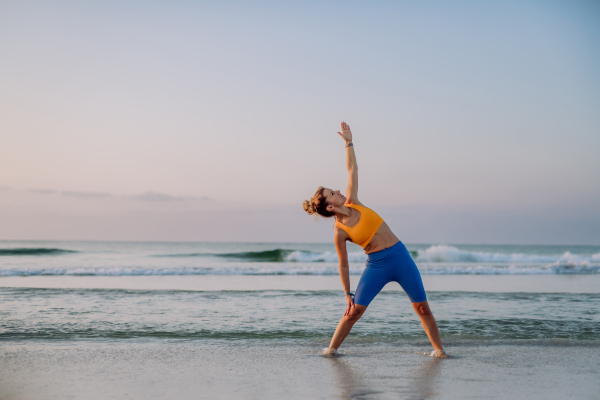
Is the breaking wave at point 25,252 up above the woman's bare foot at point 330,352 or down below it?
below

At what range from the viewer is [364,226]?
4344 mm

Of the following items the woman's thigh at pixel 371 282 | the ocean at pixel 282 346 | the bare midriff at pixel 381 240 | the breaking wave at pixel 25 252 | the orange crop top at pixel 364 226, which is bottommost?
the breaking wave at pixel 25 252

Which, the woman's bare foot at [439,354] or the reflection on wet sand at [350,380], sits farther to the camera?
the woman's bare foot at [439,354]

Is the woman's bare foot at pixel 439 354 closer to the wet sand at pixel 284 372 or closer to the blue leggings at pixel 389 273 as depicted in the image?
the wet sand at pixel 284 372

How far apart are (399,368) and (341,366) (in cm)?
55

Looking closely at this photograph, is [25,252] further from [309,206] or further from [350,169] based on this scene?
[350,169]

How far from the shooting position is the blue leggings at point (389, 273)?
4410mm

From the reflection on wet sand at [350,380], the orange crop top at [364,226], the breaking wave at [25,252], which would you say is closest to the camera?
the reflection on wet sand at [350,380]

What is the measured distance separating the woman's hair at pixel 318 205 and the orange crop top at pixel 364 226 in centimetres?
24

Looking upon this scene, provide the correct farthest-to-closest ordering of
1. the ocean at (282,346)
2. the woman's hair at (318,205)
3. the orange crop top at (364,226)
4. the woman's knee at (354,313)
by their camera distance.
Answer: the woman's knee at (354,313)
the orange crop top at (364,226)
the woman's hair at (318,205)
the ocean at (282,346)

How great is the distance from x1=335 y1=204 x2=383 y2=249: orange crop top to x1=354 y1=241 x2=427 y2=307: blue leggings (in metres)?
0.21

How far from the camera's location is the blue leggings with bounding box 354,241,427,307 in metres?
4.41

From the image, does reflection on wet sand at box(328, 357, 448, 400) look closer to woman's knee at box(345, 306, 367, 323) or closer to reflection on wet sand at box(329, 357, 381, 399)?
reflection on wet sand at box(329, 357, 381, 399)

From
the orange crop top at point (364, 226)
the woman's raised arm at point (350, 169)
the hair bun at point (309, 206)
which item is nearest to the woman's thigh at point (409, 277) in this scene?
the orange crop top at point (364, 226)
